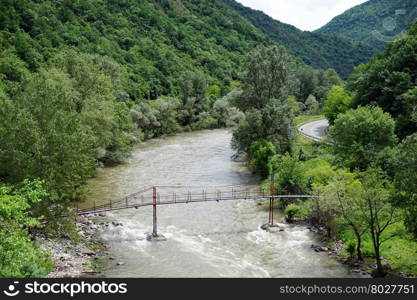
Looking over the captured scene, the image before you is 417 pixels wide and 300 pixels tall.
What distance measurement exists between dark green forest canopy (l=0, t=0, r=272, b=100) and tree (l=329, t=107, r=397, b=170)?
44932 mm

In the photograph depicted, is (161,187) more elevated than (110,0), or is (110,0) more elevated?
(110,0)

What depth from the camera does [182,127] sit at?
89625 mm

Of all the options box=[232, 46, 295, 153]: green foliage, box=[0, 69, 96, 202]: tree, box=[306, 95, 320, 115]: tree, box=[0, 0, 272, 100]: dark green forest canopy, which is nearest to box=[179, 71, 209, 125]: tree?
box=[0, 0, 272, 100]: dark green forest canopy

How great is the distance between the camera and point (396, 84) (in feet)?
166

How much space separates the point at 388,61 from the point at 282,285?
4458 cm

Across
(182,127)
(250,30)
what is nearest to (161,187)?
(182,127)

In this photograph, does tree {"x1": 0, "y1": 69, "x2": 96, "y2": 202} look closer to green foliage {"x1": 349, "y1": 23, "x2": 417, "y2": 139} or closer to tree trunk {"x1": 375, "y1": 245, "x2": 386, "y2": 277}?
tree trunk {"x1": 375, "y1": 245, "x2": 386, "y2": 277}

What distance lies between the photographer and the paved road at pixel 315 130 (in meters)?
69.2

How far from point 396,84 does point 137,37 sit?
90.0 m

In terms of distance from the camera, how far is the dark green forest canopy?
7750 cm

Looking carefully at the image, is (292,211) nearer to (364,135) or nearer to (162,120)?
(364,135)

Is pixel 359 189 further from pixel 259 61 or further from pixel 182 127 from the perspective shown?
pixel 182 127

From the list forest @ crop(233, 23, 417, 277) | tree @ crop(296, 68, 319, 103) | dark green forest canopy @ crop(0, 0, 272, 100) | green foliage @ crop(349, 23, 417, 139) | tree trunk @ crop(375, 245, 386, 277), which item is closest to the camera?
tree trunk @ crop(375, 245, 386, 277)

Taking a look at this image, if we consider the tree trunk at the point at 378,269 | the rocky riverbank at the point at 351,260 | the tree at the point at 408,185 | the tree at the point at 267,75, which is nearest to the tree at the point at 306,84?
the tree at the point at 267,75
